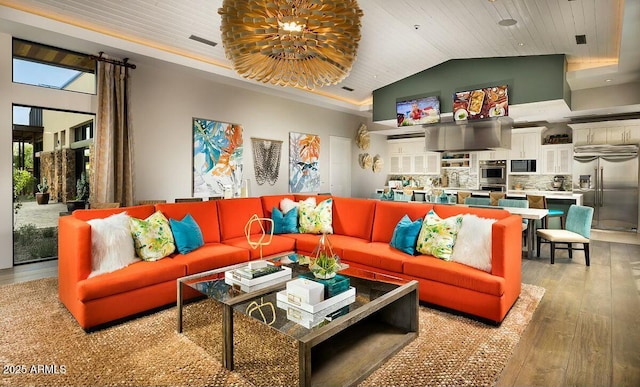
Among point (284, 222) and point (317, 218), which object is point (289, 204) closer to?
point (284, 222)

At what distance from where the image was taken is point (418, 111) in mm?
6961

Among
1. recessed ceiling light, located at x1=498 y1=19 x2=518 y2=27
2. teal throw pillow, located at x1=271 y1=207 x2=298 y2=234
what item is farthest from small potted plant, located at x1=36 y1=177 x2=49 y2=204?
recessed ceiling light, located at x1=498 y1=19 x2=518 y2=27

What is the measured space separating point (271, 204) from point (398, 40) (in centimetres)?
338

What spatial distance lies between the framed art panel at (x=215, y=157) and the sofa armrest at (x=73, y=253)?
2.84 m

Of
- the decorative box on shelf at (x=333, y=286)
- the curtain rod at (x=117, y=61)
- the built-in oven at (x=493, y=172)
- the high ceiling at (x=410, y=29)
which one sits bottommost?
the decorative box on shelf at (x=333, y=286)

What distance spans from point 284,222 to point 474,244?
2341 mm

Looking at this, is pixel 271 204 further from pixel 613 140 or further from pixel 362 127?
pixel 613 140

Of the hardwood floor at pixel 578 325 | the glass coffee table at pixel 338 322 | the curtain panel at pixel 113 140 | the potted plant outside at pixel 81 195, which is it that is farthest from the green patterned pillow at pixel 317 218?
the potted plant outside at pixel 81 195

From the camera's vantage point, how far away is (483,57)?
19.6ft

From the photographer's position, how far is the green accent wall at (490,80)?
17.9 feet

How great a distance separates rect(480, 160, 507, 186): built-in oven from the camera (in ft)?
27.1

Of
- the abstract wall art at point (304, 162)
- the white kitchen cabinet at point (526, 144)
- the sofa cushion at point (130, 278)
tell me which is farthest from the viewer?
the white kitchen cabinet at point (526, 144)

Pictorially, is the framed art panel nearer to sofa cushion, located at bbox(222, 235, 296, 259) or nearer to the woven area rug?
sofa cushion, located at bbox(222, 235, 296, 259)

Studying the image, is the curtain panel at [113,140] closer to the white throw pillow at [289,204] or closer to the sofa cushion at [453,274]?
the white throw pillow at [289,204]
